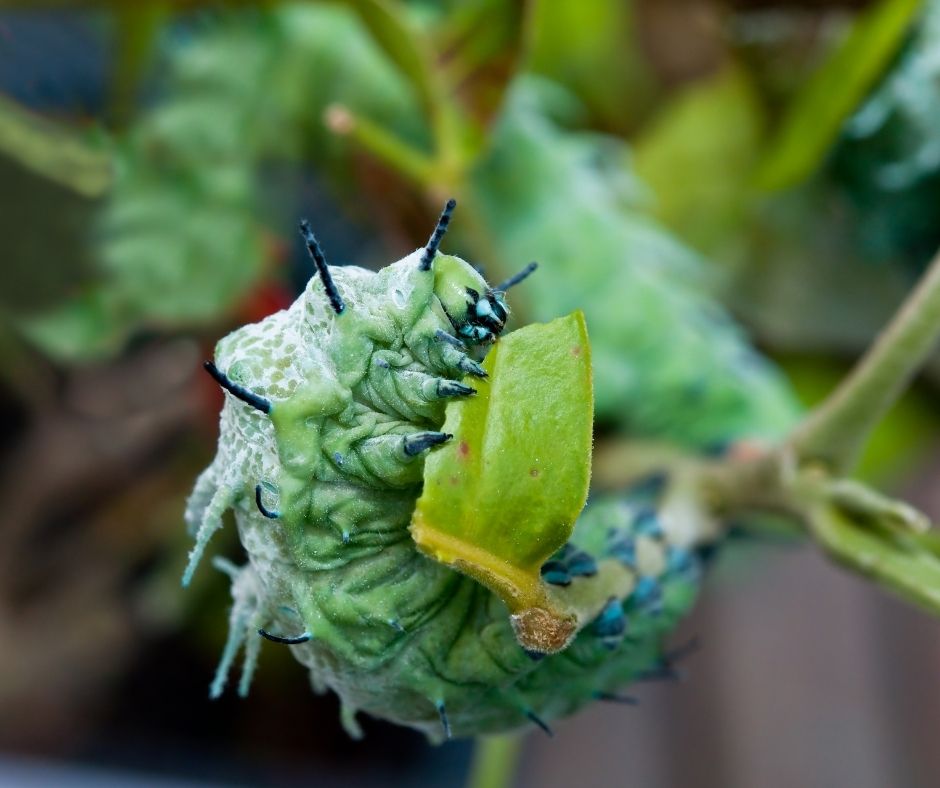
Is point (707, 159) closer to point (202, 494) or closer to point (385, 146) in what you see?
point (385, 146)

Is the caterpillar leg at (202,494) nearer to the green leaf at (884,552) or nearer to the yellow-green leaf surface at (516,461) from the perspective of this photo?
the yellow-green leaf surface at (516,461)

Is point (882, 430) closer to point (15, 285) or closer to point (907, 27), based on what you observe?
point (907, 27)

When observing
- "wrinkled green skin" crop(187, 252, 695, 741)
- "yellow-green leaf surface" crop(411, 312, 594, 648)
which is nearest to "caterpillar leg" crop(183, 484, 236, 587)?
"wrinkled green skin" crop(187, 252, 695, 741)

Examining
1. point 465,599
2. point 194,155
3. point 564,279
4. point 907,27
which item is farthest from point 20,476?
Result: point 907,27

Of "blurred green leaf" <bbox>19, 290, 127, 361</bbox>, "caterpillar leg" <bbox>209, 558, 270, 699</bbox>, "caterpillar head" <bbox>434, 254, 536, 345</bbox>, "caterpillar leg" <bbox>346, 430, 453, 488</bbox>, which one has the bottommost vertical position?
"blurred green leaf" <bbox>19, 290, 127, 361</bbox>

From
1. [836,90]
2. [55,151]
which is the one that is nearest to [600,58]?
[836,90]

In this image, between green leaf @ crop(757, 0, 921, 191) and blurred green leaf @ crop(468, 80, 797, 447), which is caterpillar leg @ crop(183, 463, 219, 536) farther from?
green leaf @ crop(757, 0, 921, 191)

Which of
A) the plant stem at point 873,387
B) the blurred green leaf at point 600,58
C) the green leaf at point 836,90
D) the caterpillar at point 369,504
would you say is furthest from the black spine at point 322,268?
the blurred green leaf at point 600,58
